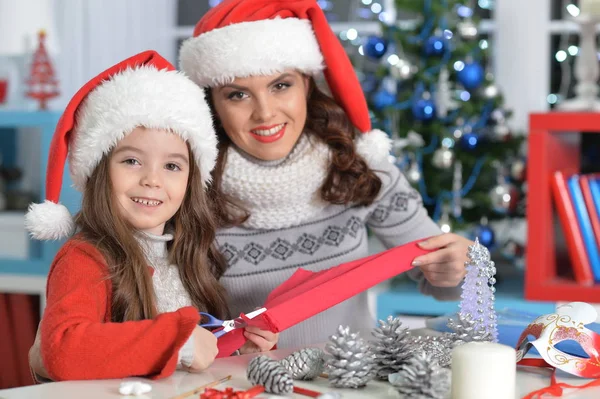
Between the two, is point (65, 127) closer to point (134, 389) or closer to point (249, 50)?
point (249, 50)

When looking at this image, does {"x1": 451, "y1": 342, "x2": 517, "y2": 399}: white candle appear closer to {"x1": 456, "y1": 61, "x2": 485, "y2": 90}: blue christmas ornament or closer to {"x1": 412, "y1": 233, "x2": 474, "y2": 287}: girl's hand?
{"x1": 412, "y1": 233, "x2": 474, "y2": 287}: girl's hand

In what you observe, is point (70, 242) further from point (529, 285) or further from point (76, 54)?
point (76, 54)

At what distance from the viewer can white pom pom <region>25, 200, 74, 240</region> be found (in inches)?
61.3

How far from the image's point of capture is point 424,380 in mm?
1107

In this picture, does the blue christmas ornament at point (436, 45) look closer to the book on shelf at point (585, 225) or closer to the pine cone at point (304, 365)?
the book on shelf at point (585, 225)

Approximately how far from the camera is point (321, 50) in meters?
1.91

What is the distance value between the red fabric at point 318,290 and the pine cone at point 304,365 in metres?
0.13

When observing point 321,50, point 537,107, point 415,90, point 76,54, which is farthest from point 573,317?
point 76,54

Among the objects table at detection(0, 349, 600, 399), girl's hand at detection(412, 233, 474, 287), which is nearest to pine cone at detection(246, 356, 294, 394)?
table at detection(0, 349, 600, 399)

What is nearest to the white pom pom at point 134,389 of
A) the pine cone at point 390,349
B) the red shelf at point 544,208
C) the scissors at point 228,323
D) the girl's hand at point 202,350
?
the girl's hand at point 202,350

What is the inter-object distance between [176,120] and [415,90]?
4.78ft

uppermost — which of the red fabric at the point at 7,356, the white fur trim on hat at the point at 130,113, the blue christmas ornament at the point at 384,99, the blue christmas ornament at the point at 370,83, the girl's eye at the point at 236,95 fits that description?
the blue christmas ornament at the point at 370,83

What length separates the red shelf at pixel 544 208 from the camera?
2.44 m

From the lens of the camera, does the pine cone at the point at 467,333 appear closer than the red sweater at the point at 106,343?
No
